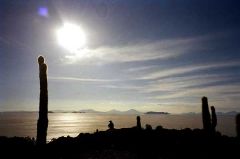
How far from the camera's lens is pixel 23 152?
48.7ft

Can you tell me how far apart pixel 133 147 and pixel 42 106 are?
5829 mm

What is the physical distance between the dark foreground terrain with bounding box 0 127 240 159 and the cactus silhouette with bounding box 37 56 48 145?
0.63m

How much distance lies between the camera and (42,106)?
50.5 feet

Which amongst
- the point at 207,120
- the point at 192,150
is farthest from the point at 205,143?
the point at 207,120

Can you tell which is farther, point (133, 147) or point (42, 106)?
point (133, 147)

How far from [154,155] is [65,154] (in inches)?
193

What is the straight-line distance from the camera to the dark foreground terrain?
14.2m

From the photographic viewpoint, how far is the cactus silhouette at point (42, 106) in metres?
14.7

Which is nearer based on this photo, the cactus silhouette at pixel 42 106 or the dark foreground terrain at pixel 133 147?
the dark foreground terrain at pixel 133 147

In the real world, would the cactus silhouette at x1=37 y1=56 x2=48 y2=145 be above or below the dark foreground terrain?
above

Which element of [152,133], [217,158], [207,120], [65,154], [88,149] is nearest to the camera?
[217,158]

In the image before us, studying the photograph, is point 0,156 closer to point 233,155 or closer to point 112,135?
point 112,135

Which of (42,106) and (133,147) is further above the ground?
(42,106)

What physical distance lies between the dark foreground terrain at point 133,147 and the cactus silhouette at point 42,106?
634 mm
